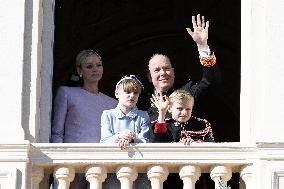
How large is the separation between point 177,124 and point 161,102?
0.88ft

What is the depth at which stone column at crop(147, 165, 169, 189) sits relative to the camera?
18406 mm

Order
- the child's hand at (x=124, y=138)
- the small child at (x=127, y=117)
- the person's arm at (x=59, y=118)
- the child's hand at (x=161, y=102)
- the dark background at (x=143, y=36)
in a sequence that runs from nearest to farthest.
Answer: the child's hand at (x=124, y=138)
the child's hand at (x=161, y=102)
the small child at (x=127, y=117)
the person's arm at (x=59, y=118)
the dark background at (x=143, y=36)

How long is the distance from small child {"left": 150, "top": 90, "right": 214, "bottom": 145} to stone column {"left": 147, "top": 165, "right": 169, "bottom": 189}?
11.9 inches

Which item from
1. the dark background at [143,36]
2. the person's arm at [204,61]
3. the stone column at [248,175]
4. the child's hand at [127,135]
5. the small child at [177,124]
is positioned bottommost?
the stone column at [248,175]

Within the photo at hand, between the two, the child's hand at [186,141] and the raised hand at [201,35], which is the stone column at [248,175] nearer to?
the child's hand at [186,141]

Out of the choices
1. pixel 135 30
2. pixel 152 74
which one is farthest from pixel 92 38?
pixel 152 74

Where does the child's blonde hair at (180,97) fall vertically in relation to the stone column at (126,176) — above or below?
above

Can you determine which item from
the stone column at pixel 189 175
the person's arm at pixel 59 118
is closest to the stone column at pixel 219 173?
the stone column at pixel 189 175

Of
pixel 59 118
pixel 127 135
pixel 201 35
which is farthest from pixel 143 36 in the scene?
pixel 127 135

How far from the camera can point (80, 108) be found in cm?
1919

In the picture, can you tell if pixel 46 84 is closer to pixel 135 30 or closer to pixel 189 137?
pixel 189 137

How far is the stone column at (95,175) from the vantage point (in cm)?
1841

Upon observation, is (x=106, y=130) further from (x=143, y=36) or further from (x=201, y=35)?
(x=143, y=36)

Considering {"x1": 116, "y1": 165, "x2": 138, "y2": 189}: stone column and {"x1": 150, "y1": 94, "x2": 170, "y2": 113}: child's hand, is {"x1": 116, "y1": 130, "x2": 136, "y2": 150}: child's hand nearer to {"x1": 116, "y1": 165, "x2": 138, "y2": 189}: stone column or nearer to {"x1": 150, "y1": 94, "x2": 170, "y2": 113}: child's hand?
{"x1": 116, "y1": 165, "x2": 138, "y2": 189}: stone column
